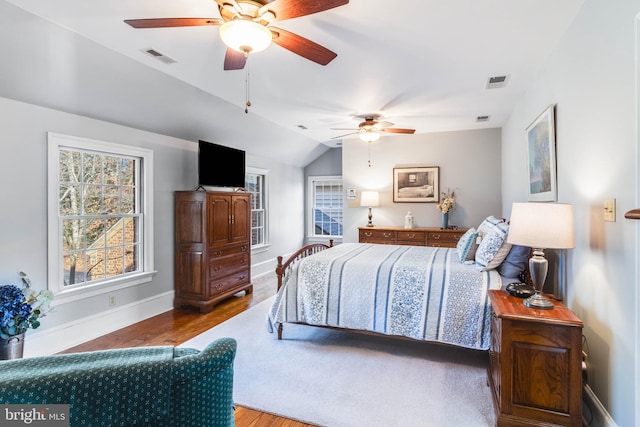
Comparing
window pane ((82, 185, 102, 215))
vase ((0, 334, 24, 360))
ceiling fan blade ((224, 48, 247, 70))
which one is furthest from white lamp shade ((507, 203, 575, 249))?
window pane ((82, 185, 102, 215))

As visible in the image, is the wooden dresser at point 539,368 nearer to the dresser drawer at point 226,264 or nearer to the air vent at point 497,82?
the air vent at point 497,82

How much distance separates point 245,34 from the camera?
69.6 inches

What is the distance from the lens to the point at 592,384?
1.99 m

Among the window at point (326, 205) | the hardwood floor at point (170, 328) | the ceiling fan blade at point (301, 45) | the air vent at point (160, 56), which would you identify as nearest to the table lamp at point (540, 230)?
the ceiling fan blade at point (301, 45)

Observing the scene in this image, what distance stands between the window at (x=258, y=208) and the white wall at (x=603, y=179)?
4.96m

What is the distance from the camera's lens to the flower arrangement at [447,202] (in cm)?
557

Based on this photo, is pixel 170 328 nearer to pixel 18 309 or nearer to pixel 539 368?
pixel 18 309

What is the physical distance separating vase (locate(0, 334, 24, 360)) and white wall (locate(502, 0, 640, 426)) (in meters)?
3.92

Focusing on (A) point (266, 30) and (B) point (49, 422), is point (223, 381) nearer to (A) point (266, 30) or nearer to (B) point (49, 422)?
(B) point (49, 422)

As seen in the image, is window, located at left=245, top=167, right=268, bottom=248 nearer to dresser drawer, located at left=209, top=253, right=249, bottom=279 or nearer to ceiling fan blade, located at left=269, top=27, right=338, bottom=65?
dresser drawer, located at left=209, top=253, right=249, bottom=279

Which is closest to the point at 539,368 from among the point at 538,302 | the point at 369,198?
the point at 538,302

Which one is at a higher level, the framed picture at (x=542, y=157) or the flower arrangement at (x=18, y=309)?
the framed picture at (x=542, y=157)

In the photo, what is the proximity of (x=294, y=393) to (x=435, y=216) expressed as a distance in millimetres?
4364

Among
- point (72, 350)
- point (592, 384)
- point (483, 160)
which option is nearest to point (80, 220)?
point (72, 350)
